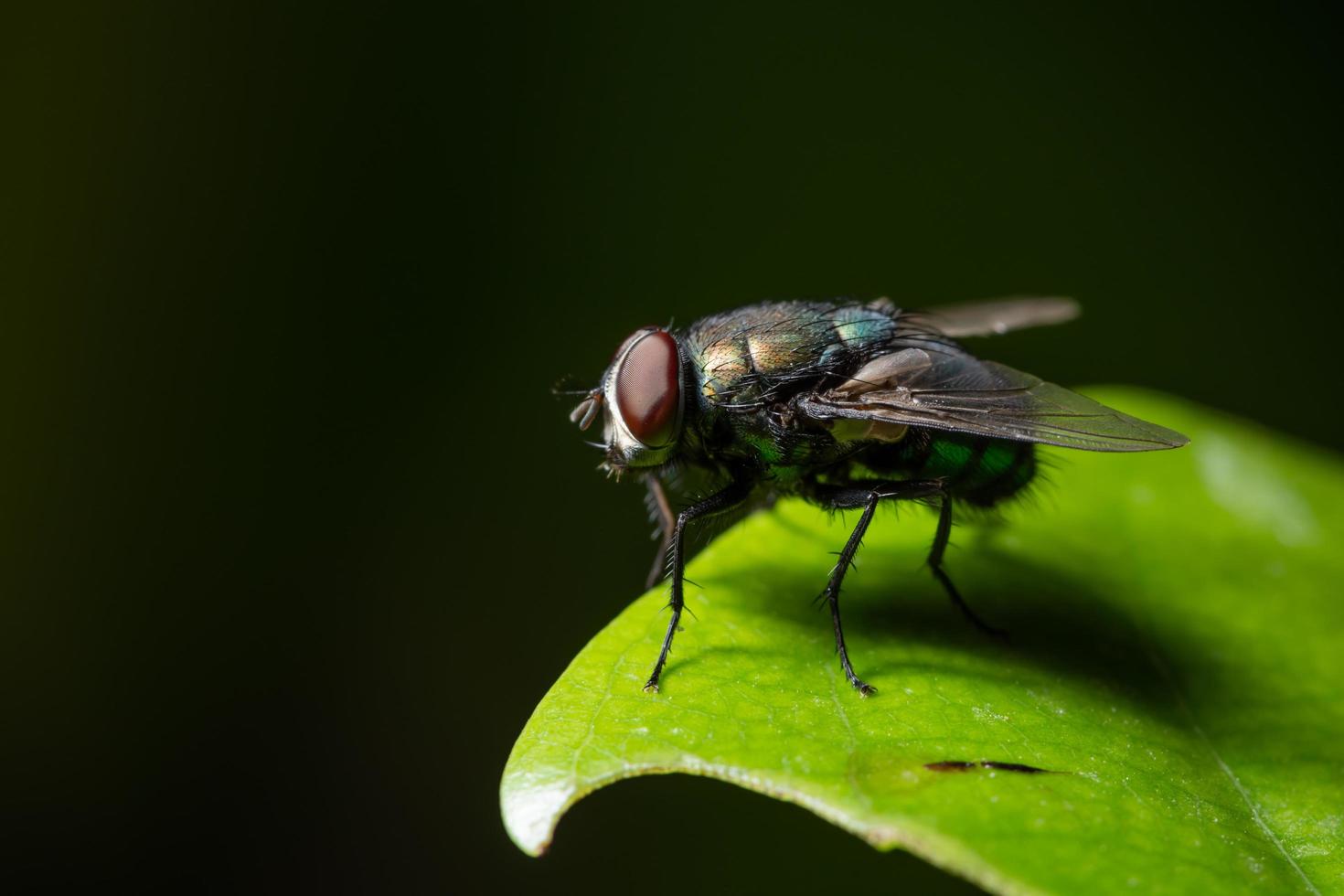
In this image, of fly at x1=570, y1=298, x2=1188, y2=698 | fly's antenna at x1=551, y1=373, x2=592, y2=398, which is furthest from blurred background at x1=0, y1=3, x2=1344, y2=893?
fly's antenna at x1=551, y1=373, x2=592, y2=398

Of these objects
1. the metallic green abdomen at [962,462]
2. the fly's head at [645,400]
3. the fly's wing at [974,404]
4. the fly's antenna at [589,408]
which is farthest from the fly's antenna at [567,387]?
the metallic green abdomen at [962,462]

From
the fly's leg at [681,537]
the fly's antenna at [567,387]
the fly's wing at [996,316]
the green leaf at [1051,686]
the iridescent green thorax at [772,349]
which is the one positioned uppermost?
the iridescent green thorax at [772,349]

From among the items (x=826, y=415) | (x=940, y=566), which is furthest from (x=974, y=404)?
(x=940, y=566)

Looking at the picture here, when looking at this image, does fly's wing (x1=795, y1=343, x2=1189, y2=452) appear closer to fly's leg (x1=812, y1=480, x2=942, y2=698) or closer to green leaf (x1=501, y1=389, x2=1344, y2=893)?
fly's leg (x1=812, y1=480, x2=942, y2=698)

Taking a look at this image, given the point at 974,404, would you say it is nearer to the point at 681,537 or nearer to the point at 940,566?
the point at 940,566

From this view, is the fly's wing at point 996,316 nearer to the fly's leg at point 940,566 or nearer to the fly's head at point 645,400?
the fly's leg at point 940,566

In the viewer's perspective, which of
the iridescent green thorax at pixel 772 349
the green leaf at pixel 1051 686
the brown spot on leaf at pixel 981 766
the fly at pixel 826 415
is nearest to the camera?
the green leaf at pixel 1051 686
